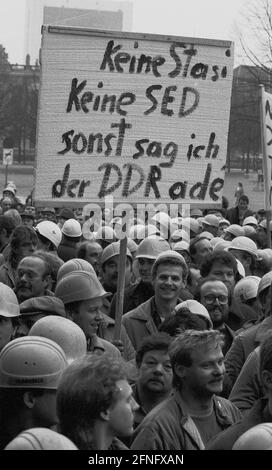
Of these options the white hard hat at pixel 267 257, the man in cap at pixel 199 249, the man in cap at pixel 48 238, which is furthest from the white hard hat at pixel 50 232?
the white hard hat at pixel 267 257

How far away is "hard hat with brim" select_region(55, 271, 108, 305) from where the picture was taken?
6414mm

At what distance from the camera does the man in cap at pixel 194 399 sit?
4.69m

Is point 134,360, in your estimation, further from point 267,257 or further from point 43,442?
point 267,257

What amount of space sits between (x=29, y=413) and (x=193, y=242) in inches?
268

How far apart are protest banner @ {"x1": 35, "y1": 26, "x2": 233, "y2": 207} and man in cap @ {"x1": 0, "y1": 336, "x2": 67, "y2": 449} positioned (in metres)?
2.41

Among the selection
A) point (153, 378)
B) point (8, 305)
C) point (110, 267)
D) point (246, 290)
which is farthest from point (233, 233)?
point (153, 378)

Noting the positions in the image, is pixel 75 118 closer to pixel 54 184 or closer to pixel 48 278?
pixel 54 184

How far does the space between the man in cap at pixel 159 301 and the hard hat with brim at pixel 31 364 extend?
8.70 ft

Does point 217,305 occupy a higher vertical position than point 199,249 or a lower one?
higher

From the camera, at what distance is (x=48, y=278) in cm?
766

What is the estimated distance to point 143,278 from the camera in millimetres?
8508

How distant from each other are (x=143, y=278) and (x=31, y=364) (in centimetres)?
→ 408
